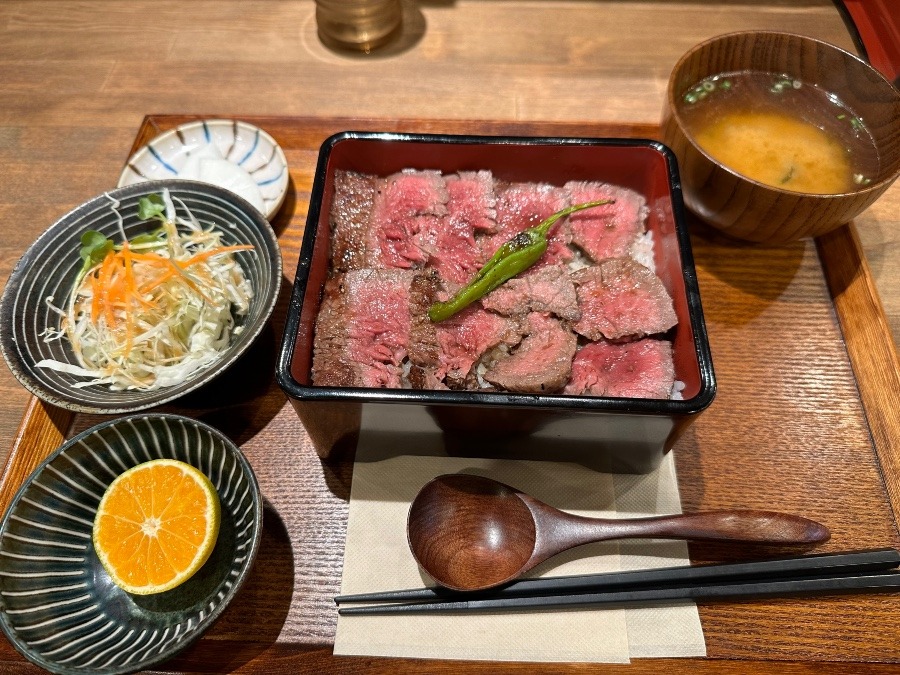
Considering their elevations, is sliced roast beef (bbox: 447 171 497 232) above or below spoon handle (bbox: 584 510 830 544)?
above

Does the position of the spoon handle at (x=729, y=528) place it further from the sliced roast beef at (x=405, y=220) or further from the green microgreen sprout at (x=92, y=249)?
the green microgreen sprout at (x=92, y=249)

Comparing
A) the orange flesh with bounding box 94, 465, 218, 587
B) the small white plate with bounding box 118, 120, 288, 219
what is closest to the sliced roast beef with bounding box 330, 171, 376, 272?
the small white plate with bounding box 118, 120, 288, 219

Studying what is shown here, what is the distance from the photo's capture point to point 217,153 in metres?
2.32

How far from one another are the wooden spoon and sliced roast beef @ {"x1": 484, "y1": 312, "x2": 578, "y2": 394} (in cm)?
29

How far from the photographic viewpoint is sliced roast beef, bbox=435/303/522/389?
163 cm

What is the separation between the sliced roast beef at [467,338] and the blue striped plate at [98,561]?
2.01 feet

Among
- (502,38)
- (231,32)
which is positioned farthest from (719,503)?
(231,32)

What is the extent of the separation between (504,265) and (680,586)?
1008mm

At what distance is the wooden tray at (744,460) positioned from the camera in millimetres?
1415

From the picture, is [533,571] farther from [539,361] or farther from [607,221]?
[607,221]

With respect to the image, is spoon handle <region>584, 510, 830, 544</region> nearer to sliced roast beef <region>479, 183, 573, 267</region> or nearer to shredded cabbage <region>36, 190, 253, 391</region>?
Result: sliced roast beef <region>479, 183, 573, 267</region>

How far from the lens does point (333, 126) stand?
2406 mm

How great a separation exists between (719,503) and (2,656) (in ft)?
6.41

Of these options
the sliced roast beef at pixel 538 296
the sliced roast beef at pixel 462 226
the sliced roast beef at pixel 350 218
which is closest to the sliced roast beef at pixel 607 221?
the sliced roast beef at pixel 538 296
